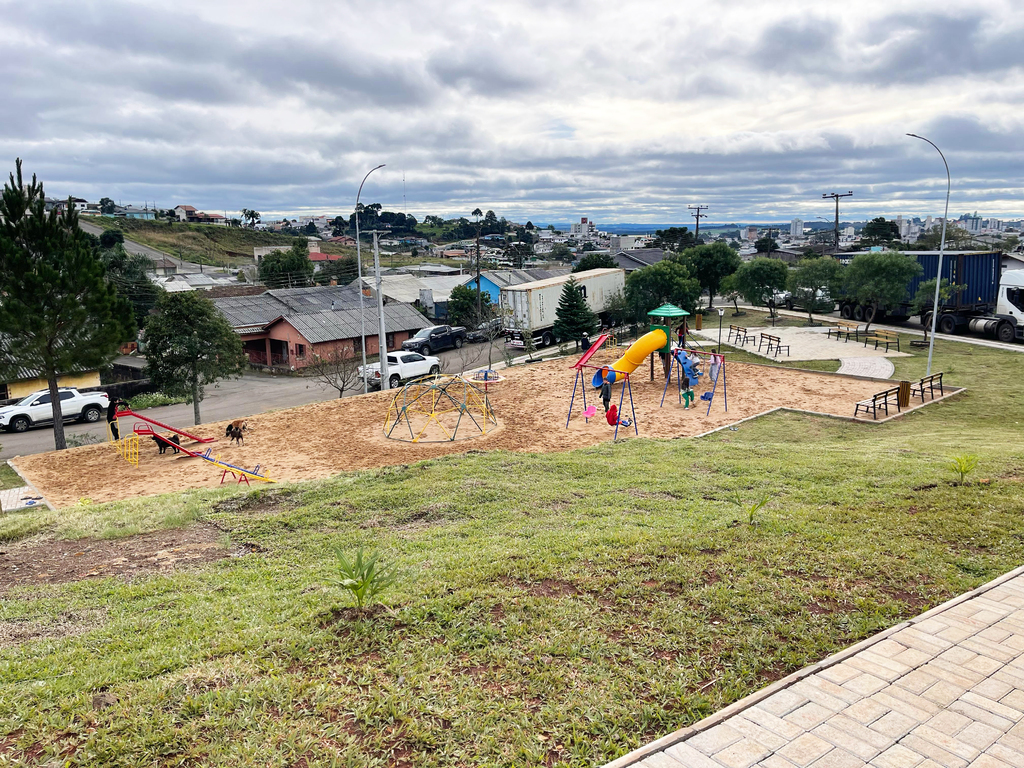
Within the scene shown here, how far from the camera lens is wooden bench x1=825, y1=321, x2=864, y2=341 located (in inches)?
1296

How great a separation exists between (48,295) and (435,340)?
2547 centimetres

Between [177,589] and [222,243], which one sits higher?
[222,243]

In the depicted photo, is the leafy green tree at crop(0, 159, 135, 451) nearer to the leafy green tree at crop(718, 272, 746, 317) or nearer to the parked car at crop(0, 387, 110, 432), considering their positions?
the parked car at crop(0, 387, 110, 432)

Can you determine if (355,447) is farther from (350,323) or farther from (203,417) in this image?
(350,323)

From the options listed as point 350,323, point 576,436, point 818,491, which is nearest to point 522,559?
point 818,491

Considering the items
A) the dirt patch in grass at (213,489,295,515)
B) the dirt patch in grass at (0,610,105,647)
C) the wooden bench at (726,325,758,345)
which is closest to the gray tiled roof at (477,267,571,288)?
A: the wooden bench at (726,325,758,345)

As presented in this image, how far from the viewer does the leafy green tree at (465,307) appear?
1854 inches

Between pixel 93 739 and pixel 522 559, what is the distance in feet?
13.5

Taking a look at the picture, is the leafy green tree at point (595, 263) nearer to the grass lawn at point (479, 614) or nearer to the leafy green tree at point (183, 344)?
the leafy green tree at point (183, 344)

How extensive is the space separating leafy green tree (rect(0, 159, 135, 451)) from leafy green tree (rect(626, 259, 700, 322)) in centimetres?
2945

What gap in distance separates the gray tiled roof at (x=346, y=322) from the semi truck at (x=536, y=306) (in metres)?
7.33

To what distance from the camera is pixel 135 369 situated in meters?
34.7

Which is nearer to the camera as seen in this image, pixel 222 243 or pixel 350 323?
pixel 350 323

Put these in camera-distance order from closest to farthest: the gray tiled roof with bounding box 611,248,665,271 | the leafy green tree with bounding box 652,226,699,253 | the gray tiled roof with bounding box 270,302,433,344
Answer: the gray tiled roof with bounding box 270,302,433,344 < the gray tiled roof with bounding box 611,248,665,271 < the leafy green tree with bounding box 652,226,699,253
